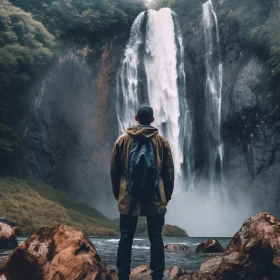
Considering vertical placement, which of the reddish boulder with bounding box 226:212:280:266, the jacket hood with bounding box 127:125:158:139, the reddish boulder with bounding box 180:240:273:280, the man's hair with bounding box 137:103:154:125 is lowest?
the reddish boulder with bounding box 180:240:273:280

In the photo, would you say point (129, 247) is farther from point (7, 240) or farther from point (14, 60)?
point (14, 60)

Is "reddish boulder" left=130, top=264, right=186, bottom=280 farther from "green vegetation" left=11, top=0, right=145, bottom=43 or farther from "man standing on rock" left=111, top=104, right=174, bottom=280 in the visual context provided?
"green vegetation" left=11, top=0, right=145, bottom=43

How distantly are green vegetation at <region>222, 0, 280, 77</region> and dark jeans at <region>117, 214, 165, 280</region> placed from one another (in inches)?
953

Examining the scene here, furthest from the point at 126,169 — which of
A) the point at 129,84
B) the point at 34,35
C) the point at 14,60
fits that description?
the point at 129,84

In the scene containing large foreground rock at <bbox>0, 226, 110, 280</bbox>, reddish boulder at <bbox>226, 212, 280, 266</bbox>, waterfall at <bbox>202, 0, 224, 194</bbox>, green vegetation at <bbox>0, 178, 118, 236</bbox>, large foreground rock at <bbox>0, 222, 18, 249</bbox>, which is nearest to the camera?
large foreground rock at <bbox>0, 226, 110, 280</bbox>

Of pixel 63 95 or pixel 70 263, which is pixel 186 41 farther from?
pixel 70 263

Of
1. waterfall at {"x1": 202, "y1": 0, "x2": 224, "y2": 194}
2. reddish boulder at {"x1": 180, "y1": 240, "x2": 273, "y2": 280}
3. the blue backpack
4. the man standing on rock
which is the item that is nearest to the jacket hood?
the man standing on rock

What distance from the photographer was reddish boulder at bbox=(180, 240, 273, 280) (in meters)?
6.14

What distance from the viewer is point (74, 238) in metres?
5.26

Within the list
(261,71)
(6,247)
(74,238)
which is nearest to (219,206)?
(261,71)

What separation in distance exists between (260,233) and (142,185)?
443cm

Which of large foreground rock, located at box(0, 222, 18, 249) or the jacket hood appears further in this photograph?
large foreground rock, located at box(0, 222, 18, 249)

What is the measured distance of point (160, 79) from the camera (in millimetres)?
32406

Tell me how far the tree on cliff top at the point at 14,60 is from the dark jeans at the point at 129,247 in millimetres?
21315
